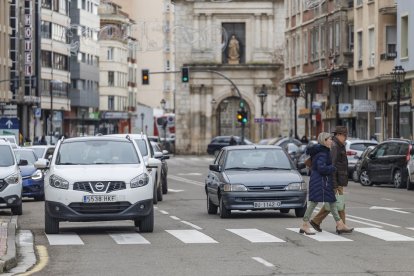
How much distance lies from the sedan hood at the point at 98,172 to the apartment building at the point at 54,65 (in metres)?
93.0

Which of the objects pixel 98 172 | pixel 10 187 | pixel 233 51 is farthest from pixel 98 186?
pixel 233 51

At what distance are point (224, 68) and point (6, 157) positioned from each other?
270 feet

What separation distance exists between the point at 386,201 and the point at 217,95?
77.0 m

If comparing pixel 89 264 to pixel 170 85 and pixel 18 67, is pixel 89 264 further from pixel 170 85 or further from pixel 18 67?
pixel 170 85

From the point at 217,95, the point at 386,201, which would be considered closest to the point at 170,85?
the point at 217,95

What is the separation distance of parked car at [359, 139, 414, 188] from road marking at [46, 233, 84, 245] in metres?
22.5

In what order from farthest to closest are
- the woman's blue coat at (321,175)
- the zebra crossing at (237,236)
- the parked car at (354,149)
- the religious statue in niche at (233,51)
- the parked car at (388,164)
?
the religious statue in niche at (233,51) < the parked car at (354,149) < the parked car at (388,164) < the woman's blue coat at (321,175) < the zebra crossing at (237,236)

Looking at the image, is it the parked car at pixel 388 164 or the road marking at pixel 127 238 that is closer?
the road marking at pixel 127 238

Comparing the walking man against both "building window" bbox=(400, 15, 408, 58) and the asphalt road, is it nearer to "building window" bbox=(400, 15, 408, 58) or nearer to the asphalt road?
the asphalt road

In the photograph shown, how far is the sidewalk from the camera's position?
17109mm

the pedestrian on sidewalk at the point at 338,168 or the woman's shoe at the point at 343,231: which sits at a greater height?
the pedestrian on sidewalk at the point at 338,168

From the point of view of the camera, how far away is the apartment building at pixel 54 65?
119 m

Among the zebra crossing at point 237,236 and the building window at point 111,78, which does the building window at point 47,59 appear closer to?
the building window at point 111,78

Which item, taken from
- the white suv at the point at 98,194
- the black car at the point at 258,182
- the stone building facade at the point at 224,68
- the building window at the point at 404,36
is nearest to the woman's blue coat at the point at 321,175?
the white suv at the point at 98,194
